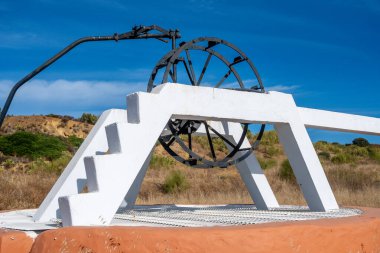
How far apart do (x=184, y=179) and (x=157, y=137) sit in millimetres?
15310

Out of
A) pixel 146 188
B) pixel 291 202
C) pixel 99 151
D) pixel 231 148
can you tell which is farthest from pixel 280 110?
pixel 146 188

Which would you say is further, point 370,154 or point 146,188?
point 370,154

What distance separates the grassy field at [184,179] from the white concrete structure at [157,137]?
197 inches

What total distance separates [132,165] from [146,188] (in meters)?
14.7

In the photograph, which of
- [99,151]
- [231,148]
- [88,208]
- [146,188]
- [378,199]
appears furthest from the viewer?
[146,188]

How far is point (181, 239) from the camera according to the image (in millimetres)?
5109

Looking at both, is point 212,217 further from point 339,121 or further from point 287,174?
point 287,174

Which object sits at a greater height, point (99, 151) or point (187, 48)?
point (187, 48)

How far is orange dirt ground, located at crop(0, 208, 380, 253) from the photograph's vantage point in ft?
16.8

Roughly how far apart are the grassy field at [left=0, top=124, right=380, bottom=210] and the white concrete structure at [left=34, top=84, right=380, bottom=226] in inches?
197

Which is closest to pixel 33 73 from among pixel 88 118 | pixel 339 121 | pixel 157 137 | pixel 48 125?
pixel 157 137

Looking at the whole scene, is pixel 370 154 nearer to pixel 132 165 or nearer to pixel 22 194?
pixel 22 194

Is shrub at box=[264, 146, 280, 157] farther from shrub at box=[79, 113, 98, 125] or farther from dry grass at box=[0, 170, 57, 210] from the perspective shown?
dry grass at box=[0, 170, 57, 210]

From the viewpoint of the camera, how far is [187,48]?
8391mm
